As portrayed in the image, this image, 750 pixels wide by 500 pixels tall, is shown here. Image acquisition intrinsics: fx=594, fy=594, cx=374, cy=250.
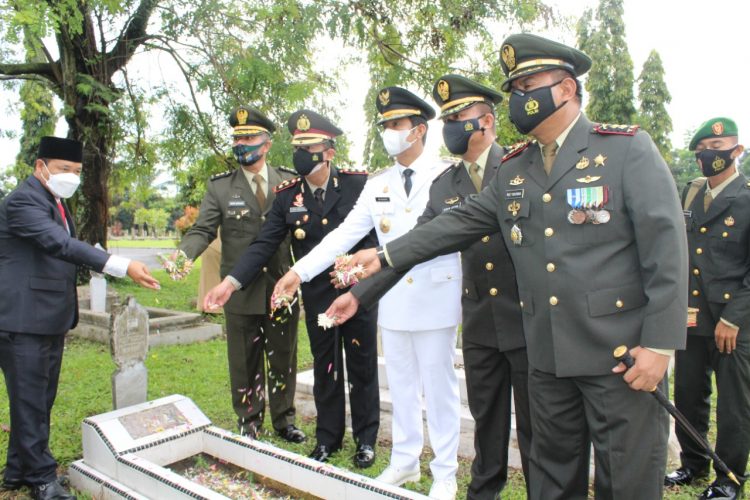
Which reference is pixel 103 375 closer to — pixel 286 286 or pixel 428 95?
pixel 286 286

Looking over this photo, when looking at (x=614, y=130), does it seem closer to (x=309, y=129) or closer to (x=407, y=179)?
(x=407, y=179)

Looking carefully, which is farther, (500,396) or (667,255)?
(500,396)

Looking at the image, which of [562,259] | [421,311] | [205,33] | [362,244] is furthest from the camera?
[205,33]

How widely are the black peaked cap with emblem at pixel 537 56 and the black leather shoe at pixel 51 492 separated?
3497mm

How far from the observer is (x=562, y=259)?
2291 mm

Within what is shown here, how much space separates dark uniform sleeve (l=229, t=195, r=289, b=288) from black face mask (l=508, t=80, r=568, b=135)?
2254mm

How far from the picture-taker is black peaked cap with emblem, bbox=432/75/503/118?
315cm

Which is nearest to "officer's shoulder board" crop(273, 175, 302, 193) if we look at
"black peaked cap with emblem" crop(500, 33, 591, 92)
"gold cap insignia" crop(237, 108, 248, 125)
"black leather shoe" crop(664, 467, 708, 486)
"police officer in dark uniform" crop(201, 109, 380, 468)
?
"police officer in dark uniform" crop(201, 109, 380, 468)

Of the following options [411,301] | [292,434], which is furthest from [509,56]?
[292,434]

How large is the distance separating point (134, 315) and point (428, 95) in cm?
421

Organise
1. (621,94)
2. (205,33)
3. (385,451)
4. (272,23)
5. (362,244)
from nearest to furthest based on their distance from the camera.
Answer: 1. (362,244)
2. (385,451)
3. (272,23)
4. (205,33)
5. (621,94)

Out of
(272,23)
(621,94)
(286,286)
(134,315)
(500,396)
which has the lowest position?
(500,396)

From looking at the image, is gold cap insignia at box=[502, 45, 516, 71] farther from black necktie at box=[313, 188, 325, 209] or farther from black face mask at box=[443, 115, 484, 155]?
black necktie at box=[313, 188, 325, 209]

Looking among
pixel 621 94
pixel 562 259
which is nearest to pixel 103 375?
pixel 562 259
